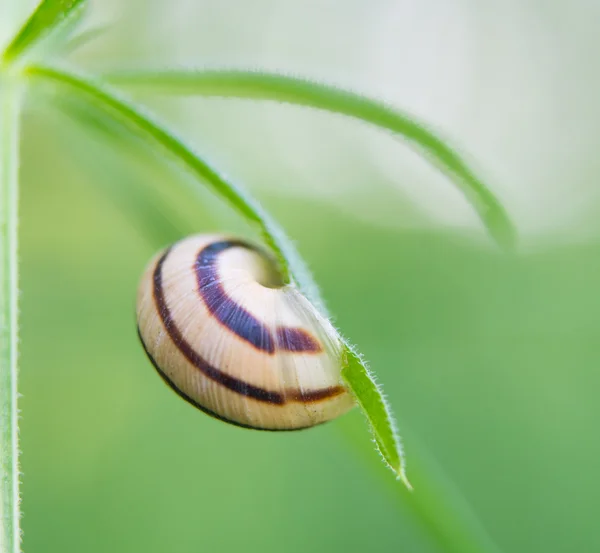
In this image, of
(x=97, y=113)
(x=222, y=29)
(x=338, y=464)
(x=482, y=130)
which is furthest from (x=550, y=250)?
(x=97, y=113)

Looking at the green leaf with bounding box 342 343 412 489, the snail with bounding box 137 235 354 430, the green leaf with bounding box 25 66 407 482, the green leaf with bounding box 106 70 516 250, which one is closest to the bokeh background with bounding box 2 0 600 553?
the green leaf with bounding box 106 70 516 250

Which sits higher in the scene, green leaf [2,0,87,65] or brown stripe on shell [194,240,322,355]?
green leaf [2,0,87,65]

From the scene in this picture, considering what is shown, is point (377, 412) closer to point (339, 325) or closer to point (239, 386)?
point (239, 386)

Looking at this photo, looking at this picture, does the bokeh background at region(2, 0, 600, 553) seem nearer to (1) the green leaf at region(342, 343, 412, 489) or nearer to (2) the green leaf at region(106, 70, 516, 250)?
(2) the green leaf at region(106, 70, 516, 250)

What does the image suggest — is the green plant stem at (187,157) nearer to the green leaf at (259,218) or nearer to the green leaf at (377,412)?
the green leaf at (259,218)

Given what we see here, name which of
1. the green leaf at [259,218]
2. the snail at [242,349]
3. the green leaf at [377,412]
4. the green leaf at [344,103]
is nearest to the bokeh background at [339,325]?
the green leaf at [344,103]

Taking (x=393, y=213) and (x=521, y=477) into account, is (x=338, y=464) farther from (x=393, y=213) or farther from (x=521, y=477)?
(x=393, y=213)
